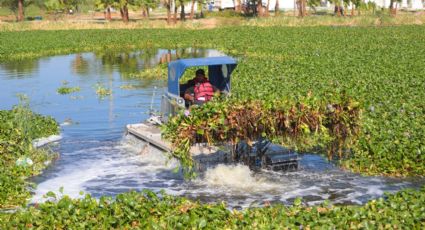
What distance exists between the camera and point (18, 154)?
53.5 feet

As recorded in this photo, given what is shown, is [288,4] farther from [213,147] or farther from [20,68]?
[213,147]

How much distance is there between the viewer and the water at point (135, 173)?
559 inches

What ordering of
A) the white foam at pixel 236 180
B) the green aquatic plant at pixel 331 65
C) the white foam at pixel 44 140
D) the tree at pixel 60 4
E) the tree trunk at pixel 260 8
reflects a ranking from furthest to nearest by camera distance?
1. the tree at pixel 60 4
2. the tree trunk at pixel 260 8
3. the white foam at pixel 44 140
4. the green aquatic plant at pixel 331 65
5. the white foam at pixel 236 180

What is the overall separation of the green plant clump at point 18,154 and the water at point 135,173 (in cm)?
37

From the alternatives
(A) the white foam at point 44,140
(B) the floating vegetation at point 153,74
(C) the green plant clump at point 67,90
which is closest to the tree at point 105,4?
(B) the floating vegetation at point 153,74

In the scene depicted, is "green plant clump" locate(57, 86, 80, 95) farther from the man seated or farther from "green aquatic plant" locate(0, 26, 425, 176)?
the man seated

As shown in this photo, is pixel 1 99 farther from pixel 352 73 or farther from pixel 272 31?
pixel 272 31

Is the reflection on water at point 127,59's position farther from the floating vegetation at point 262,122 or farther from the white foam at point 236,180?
the floating vegetation at point 262,122

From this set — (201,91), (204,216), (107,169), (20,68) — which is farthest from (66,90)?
(204,216)

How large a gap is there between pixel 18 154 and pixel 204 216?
25.1 ft

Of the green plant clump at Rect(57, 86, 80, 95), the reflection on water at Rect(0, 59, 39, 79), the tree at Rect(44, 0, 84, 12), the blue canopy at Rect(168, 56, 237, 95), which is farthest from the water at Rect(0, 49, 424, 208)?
the tree at Rect(44, 0, 84, 12)

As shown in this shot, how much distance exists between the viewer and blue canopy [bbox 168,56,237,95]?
17.4 m

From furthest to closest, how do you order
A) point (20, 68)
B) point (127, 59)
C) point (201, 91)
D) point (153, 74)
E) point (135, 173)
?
point (127, 59), point (20, 68), point (153, 74), point (201, 91), point (135, 173)

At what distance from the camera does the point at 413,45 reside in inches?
1583
